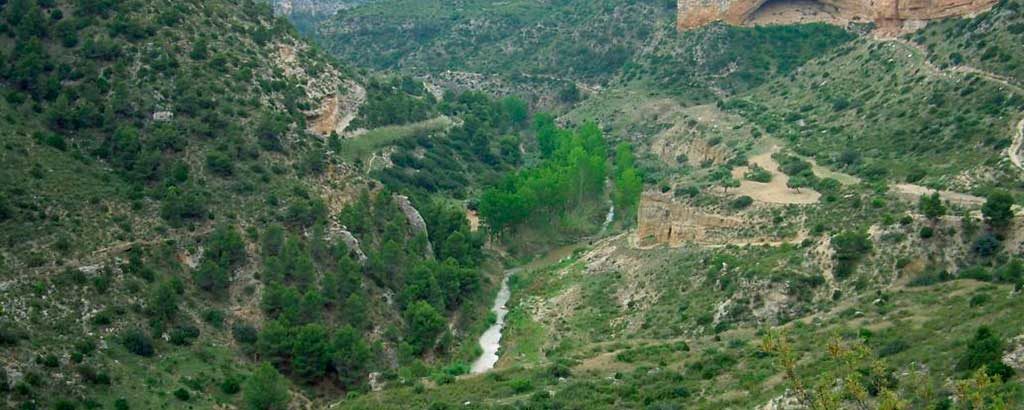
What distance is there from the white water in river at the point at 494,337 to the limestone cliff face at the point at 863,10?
3849 cm

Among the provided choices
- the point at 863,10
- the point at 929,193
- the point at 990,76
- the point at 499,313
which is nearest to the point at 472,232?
the point at 499,313

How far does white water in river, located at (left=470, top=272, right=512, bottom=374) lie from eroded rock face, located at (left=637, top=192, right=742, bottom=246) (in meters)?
9.48

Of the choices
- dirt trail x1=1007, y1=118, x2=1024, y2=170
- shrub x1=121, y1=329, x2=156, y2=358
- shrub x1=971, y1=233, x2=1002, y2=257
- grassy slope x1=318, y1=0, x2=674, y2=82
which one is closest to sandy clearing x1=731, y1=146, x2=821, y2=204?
dirt trail x1=1007, y1=118, x2=1024, y2=170

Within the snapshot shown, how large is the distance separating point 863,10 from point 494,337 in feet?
167

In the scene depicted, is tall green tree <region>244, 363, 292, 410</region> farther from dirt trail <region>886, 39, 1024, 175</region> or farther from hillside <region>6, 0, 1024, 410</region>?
dirt trail <region>886, 39, 1024, 175</region>

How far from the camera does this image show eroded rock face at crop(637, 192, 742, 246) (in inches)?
2771

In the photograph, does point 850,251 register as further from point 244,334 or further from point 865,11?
point 865,11

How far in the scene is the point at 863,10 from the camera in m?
105

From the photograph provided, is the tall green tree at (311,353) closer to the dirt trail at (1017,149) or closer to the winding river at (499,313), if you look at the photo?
the winding river at (499,313)

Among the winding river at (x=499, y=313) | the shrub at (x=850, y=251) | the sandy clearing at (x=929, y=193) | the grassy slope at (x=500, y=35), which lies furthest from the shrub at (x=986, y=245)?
the grassy slope at (x=500, y=35)

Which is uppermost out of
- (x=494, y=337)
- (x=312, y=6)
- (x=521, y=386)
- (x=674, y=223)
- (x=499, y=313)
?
(x=312, y=6)

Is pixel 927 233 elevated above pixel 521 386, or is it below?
above

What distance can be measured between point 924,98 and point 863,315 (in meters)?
→ 33.8

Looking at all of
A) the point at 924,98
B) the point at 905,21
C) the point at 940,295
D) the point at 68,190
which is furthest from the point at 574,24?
the point at 940,295
